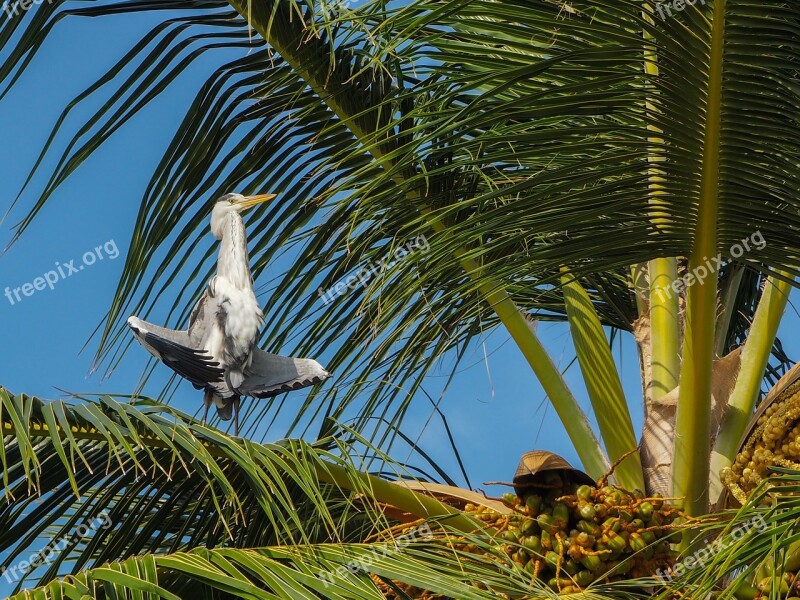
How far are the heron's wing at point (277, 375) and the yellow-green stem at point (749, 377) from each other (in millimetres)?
1230

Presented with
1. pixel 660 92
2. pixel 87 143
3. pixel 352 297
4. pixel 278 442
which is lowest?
pixel 278 442

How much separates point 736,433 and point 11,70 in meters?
2.41

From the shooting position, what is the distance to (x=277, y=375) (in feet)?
11.0

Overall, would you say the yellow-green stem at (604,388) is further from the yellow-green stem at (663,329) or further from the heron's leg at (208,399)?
the heron's leg at (208,399)

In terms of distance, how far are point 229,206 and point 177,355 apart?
0.65 m

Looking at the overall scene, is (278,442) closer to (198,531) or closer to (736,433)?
(198,531)

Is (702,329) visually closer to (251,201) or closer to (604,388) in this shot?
(604,388)

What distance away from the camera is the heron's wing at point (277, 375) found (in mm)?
3305

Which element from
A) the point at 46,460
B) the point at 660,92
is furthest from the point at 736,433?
the point at 46,460

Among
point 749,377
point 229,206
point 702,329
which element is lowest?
point 749,377

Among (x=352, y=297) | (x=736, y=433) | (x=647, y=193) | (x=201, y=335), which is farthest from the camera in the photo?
(x=352, y=297)

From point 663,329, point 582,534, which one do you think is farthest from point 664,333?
point 582,534

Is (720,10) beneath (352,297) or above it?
above

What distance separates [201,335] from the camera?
3420 millimetres
